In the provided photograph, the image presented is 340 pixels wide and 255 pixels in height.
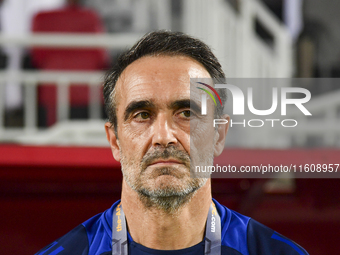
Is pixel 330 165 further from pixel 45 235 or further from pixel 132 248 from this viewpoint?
pixel 45 235

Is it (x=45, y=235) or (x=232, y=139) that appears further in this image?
(x=232, y=139)

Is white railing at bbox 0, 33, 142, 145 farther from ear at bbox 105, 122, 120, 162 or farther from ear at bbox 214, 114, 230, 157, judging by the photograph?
ear at bbox 214, 114, 230, 157

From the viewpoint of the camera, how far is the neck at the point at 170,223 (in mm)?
1486

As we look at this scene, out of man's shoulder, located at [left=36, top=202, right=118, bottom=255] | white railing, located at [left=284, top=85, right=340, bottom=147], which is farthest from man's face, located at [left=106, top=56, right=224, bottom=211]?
white railing, located at [left=284, top=85, right=340, bottom=147]

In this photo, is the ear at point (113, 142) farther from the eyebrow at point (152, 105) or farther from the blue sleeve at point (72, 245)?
the blue sleeve at point (72, 245)

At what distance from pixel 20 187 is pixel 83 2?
3.69 metres

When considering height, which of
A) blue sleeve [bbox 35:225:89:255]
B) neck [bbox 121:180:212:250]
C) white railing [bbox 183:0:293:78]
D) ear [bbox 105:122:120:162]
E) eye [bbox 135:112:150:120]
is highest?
white railing [bbox 183:0:293:78]

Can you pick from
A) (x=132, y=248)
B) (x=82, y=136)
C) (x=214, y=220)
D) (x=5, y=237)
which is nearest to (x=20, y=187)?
(x=5, y=237)

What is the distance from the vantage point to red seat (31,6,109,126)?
3307 mm

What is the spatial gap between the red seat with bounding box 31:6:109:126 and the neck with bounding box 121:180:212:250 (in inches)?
79.6

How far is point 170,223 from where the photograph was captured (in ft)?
4.89

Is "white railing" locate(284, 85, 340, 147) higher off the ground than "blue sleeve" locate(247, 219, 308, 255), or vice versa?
"white railing" locate(284, 85, 340, 147)

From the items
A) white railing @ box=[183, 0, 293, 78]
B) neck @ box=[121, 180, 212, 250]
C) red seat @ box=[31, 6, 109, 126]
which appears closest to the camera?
neck @ box=[121, 180, 212, 250]

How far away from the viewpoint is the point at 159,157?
1.36 m
